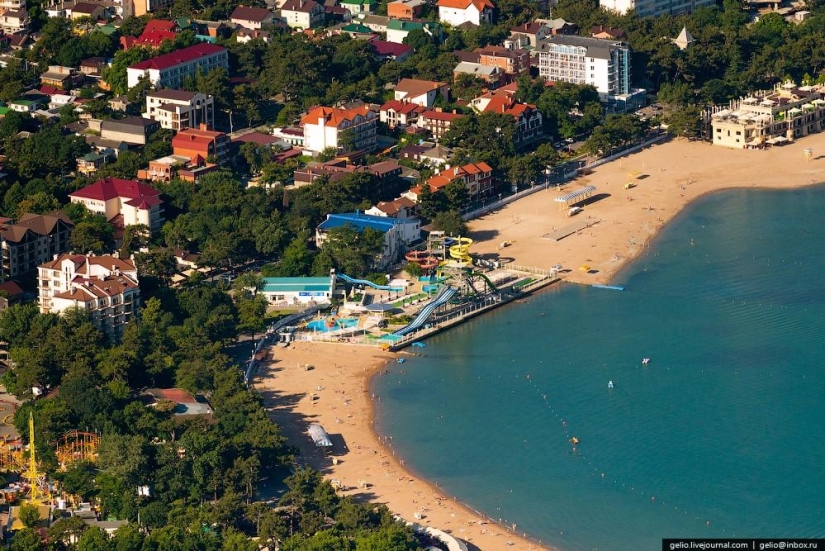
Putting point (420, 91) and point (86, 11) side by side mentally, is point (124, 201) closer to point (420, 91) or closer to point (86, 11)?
point (420, 91)

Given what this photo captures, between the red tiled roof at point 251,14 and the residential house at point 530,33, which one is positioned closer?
the residential house at point 530,33

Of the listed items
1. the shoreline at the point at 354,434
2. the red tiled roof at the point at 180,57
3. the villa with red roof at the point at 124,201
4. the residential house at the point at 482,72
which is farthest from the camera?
the residential house at the point at 482,72

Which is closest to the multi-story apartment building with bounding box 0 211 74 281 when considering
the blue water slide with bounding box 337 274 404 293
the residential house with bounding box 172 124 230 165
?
the residential house with bounding box 172 124 230 165

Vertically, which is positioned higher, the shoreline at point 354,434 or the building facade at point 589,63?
the building facade at point 589,63

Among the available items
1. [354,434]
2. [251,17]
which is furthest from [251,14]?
[354,434]

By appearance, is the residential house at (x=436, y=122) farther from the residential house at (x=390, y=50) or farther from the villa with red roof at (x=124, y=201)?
the villa with red roof at (x=124, y=201)

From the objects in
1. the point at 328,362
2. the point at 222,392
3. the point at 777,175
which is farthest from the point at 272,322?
the point at 777,175

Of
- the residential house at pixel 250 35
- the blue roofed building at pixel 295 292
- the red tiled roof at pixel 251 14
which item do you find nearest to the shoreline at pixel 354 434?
the blue roofed building at pixel 295 292
